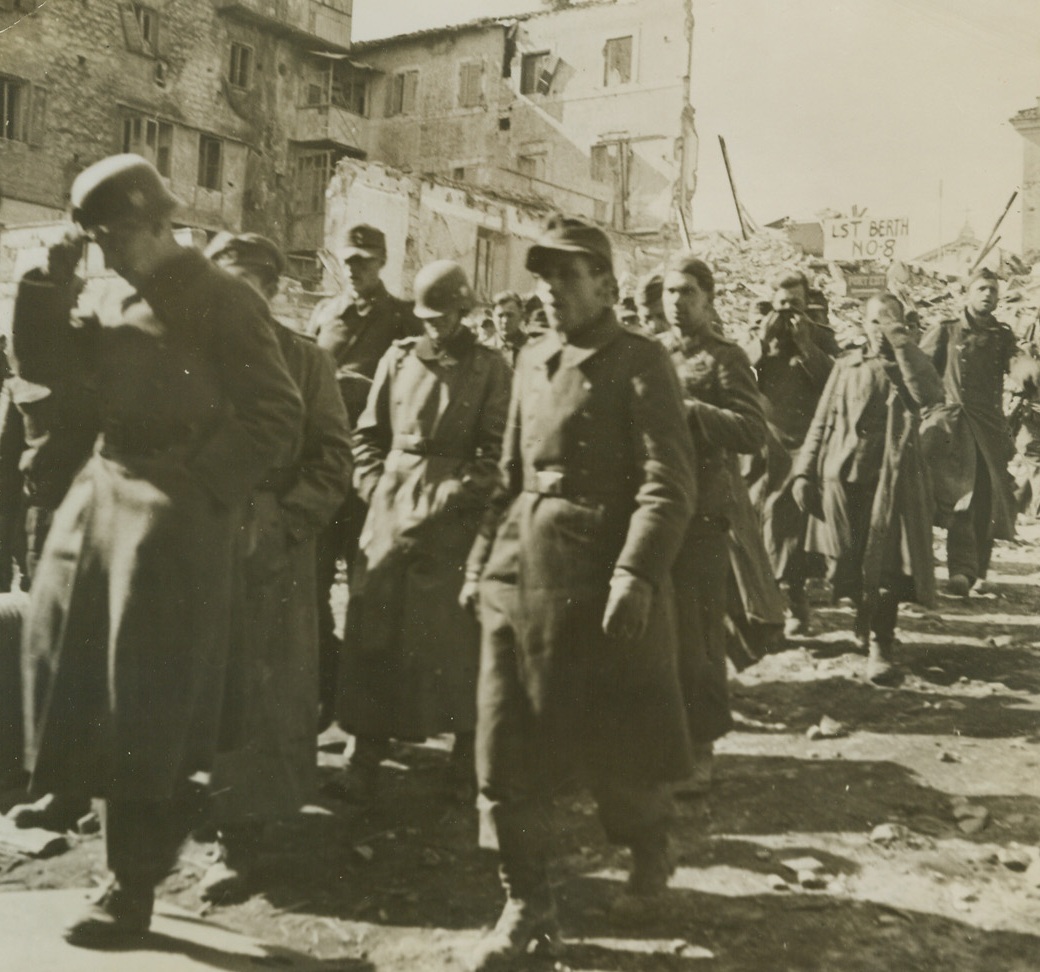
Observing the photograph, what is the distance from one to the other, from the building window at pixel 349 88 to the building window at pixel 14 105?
1652 mm

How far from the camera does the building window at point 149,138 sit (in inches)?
196

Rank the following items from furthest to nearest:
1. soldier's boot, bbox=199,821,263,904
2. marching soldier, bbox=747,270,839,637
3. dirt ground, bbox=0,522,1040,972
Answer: marching soldier, bbox=747,270,839,637 → soldier's boot, bbox=199,821,263,904 → dirt ground, bbox=0,522,1040,972

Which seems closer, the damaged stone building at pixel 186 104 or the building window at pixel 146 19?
the damaged stone building at pixel 186 104

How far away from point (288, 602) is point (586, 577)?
48.1 inches

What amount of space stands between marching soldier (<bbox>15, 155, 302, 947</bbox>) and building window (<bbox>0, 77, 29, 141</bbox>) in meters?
1.36

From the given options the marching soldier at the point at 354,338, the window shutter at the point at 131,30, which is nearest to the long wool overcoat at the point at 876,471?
the marching soldier at the point at 354,338

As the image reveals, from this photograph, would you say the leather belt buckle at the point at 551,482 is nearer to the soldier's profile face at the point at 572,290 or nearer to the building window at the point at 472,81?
the soldier's profile face at the point at 572,290

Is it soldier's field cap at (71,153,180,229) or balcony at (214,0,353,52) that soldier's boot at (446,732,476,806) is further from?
balcony at (214,0,353,52)

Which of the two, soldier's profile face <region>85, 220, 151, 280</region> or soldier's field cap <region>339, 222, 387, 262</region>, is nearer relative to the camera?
soldier's profile face <region>85, 220, 151, 280</region>

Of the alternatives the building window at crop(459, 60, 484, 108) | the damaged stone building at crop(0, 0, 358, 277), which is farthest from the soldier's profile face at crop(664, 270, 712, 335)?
the building window at crop(459, 60, 484, 108)

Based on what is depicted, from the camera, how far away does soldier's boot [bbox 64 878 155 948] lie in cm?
299

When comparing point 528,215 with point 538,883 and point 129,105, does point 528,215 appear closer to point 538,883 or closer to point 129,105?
point 129,105

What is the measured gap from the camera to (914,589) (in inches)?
249

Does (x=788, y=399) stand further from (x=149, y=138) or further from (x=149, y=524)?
(x=149, y=524)
